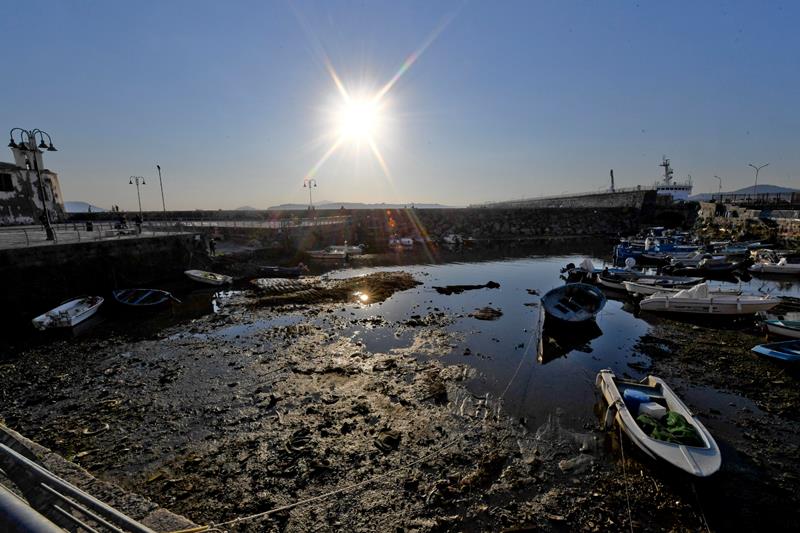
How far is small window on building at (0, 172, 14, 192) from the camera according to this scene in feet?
118

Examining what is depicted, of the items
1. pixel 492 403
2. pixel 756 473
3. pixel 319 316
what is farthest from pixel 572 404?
pixel 319 316

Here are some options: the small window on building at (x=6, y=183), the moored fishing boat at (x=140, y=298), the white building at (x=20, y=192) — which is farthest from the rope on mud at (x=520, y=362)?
the small window on building at (x=6, y=183)

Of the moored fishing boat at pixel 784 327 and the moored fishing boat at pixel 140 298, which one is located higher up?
the moored fishing boat at pixel 140 298

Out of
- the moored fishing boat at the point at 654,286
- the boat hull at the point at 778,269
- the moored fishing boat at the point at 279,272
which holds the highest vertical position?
the moored fishing boat at the point at 279,272

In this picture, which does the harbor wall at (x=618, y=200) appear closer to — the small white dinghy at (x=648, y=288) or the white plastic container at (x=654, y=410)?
the small white dinghy at (x=648, y=288)

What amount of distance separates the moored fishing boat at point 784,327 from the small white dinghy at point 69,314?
3207cm

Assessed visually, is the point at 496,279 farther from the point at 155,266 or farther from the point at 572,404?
the point at 155,266

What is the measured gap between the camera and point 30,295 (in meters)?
19.7

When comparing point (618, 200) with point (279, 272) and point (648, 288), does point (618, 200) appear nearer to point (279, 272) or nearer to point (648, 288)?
point (648, 288)

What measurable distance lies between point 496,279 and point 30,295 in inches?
1254

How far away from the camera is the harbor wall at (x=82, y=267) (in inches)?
754

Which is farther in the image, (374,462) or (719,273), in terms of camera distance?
(719,273)

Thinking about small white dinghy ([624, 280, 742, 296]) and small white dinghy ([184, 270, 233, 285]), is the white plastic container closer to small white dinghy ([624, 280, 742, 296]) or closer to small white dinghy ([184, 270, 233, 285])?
small white dinghy ([624, 280, 742, 296])

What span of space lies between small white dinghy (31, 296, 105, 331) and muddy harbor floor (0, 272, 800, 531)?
2144 millimetres
